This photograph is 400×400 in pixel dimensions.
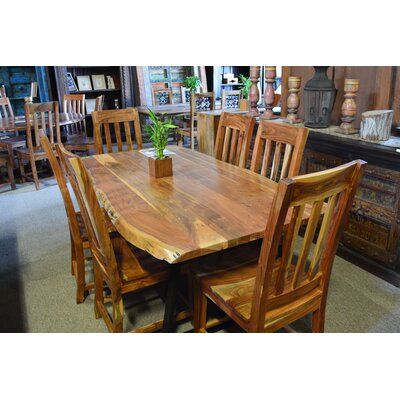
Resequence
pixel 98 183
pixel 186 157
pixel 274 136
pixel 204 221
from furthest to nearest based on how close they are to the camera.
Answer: pixel 186 157 < pixel 274 136 < pixel 98 183 < pixel 204 221

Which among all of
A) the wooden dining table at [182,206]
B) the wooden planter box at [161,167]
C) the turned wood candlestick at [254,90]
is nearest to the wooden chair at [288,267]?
the wooden dining table at [182,206]

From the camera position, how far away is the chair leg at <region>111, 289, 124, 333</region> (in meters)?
1.62

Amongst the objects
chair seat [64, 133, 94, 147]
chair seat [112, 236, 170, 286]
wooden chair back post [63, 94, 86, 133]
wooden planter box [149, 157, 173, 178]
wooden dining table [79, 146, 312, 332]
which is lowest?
chair seat [112, 236, 170, 286]

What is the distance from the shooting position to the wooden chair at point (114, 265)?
1403 millimetres

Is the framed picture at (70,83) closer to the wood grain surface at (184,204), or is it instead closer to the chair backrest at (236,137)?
the wood grain surface at (184,204)

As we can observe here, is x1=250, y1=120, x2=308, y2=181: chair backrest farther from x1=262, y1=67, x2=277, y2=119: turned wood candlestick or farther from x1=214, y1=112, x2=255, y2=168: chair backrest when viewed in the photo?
x1=262, y1=67, x2=277, y2=119: turned wood candlestick

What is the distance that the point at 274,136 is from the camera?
211 centimetres

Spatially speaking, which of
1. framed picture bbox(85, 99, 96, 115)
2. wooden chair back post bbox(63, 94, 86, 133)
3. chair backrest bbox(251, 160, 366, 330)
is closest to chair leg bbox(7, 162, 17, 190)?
wooden chair back post bbox(63, 94, 86, 133)

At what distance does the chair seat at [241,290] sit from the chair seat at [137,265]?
183 mm

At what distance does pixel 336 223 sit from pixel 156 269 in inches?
33.0

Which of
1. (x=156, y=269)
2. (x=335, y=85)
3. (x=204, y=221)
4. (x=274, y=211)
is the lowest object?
(x=156, y=269)

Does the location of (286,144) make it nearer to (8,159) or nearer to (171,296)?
(171,296)
